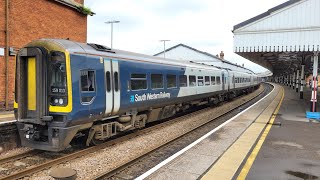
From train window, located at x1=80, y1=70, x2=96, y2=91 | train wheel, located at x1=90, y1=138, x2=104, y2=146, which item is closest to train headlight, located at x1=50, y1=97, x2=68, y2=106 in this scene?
train window, located at x1=80, y1=70, x2=96, y2=91

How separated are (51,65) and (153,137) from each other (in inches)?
194

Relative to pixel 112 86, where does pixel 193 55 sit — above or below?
above

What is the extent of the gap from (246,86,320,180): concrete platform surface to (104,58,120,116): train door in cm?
448

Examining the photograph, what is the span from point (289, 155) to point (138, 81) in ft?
18.1

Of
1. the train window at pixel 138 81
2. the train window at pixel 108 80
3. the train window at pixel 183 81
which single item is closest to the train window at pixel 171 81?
the train window at pixel 183 81

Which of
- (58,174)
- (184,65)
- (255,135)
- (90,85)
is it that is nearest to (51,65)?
(90,85)

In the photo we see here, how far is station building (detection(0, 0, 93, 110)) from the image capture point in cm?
1549

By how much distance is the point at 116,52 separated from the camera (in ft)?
33.4

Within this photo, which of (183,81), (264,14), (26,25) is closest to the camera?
(183,81)

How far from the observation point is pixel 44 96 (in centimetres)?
795

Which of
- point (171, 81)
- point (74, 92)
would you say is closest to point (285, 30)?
point (171, 81)

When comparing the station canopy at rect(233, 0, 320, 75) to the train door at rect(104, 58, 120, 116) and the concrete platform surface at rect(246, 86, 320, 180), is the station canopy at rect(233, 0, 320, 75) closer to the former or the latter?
the concrete platform surface at rect(246, 86, 320, 180)

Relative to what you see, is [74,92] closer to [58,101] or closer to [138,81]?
[58,101]

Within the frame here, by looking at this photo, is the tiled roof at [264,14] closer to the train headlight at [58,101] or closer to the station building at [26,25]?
the station building at [26,25]
